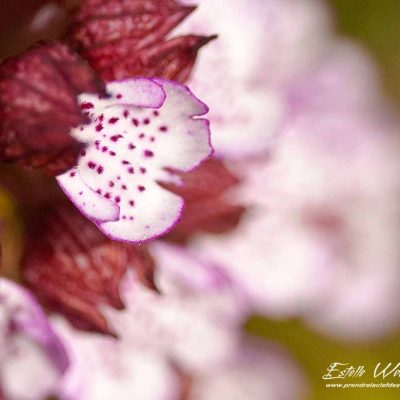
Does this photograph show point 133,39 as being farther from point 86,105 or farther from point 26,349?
point 26,349

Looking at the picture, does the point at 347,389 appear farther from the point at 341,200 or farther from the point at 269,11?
the point at 269,11

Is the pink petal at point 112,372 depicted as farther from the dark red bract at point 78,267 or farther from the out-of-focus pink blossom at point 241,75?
the out-of-focus pink blossom at point 241,75

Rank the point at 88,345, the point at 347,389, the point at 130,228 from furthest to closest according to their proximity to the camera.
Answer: the point at 347,389 → the point at 88,345 → the point at 130,228

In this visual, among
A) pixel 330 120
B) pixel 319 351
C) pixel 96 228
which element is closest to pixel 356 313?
pixel 319 351

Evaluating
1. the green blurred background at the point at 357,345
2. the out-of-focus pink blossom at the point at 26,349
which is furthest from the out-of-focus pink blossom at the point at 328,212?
the out-of-focus pink blossom at the point at 26,349

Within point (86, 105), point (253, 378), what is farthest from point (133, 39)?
point (253, 378)
